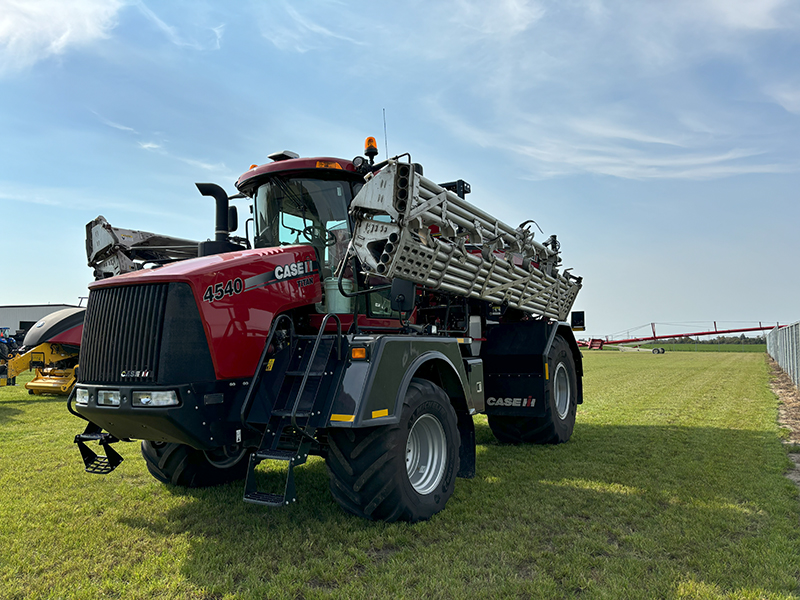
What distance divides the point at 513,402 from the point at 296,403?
383cm

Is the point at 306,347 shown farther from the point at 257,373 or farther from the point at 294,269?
the point at 294,269

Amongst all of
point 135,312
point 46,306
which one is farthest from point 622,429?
point 46,306

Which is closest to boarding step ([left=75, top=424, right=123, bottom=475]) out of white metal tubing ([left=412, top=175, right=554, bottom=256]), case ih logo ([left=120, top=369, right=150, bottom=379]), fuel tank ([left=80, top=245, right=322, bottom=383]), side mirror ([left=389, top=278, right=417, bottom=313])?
fuel tank ([left=80, top=245, right=322, bottom=383])

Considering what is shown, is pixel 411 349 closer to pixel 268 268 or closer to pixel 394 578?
pixel 268 268

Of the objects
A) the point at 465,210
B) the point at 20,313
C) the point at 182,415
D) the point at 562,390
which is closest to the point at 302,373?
the point at 182,415

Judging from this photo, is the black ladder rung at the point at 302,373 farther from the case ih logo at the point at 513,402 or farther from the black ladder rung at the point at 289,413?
the case ih logo at the point at 513,402

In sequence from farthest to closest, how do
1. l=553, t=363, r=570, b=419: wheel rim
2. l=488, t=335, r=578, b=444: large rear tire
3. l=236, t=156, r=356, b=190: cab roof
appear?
l=553, t=363, r=570, b=419: wheel rim
l=488, t=335, r=578, b=444: large rear tire
l=236, t=156, r=356, b=190: cab roof

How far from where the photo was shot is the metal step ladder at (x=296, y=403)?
13.1 ft

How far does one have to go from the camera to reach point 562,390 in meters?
8.16

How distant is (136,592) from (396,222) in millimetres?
3059

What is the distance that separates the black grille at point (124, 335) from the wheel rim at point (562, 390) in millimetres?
5518

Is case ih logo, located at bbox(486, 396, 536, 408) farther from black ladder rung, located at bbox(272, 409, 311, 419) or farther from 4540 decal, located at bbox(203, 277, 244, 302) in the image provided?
4540 decal, located at bbox(203, 277, 244, 302)

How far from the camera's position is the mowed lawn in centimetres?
342

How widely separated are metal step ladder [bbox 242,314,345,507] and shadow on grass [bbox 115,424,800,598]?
46 centimetres
